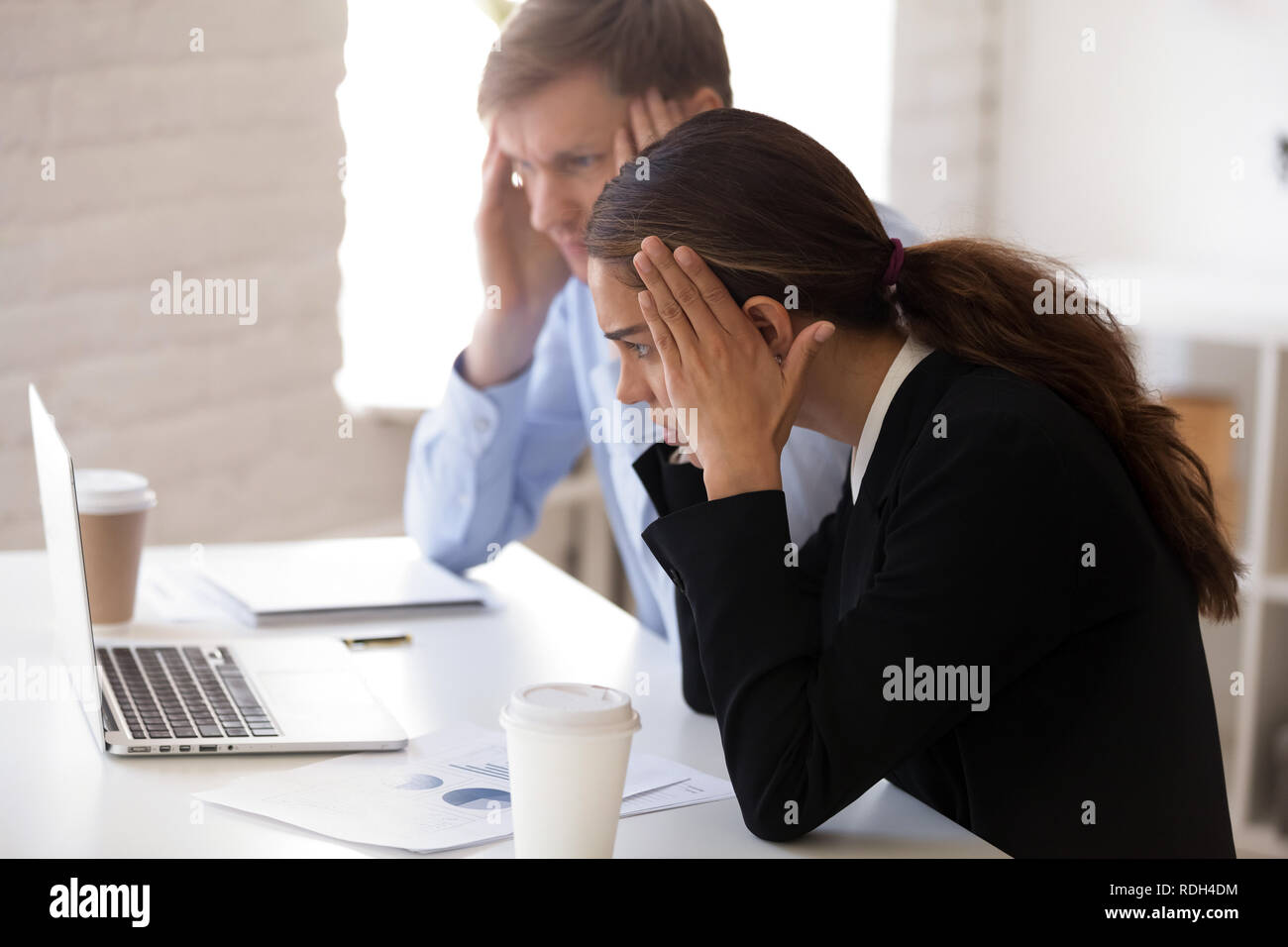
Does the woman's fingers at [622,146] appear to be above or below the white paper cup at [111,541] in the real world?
above

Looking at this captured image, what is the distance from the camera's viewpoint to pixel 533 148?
1633 mm

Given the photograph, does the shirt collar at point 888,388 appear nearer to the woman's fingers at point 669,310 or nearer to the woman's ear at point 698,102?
the woman's fingers at point 669,310

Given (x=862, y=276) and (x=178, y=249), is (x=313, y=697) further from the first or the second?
(x=178, y=249)

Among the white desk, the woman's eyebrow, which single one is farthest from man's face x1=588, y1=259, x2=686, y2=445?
the white desk

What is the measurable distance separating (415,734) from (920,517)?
1.54 feet

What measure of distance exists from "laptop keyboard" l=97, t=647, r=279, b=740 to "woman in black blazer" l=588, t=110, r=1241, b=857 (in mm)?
385

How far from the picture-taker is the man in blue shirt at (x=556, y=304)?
5.21 feet

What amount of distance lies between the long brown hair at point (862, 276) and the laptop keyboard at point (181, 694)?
49cm

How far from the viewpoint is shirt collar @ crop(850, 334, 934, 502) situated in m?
1.13

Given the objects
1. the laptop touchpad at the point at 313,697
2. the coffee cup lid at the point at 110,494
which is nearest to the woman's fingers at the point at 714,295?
the laptop touchpad at the point at 313,697

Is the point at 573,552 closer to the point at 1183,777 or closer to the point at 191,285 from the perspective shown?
the point at 191,285

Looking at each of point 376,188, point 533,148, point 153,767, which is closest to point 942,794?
point 153,767

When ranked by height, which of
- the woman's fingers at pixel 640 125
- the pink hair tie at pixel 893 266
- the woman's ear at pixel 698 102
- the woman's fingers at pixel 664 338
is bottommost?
the woman's fingers at pixel 664 338

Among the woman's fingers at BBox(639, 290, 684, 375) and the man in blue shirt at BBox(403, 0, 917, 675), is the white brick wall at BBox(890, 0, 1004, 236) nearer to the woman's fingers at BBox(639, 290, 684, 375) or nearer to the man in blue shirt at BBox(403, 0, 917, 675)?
the man in blue shirt at BBox(403, 0, 917, 675)
